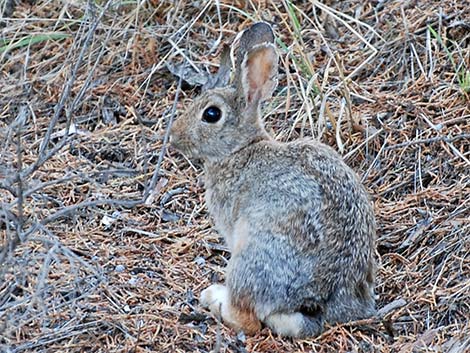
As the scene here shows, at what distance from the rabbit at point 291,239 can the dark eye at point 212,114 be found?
0.24 metres

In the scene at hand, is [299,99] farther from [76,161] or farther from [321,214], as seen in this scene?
[321,214]

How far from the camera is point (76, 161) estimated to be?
6.61 meters

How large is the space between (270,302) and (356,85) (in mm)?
2270

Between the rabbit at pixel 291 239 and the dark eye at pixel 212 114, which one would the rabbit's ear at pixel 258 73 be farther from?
the dark eye at pixel 212 114

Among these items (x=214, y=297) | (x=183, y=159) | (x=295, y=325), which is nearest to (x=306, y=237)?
(x=295, y=325)

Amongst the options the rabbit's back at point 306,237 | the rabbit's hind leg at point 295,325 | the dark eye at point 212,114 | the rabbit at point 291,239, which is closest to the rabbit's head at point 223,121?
the dark eye at point 212,114

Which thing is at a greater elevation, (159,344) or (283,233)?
(283,233)

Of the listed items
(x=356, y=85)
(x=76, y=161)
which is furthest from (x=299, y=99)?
(x=76, y=161)

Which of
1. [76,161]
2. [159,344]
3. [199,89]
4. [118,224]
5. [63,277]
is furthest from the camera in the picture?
[199,89]

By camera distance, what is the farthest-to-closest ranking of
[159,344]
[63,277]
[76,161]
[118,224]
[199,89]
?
[199,89] < [76,161] < [118,224] < [63,277] < [159,344]

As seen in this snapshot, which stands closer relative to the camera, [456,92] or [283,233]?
[283,233]

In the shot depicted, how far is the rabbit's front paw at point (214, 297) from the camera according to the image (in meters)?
5.07

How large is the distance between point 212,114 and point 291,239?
2.98ft

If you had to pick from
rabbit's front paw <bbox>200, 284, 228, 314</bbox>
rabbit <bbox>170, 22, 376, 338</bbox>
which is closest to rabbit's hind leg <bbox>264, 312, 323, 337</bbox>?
rabbit <bbox>170, 22, 376, 338</bbox>
